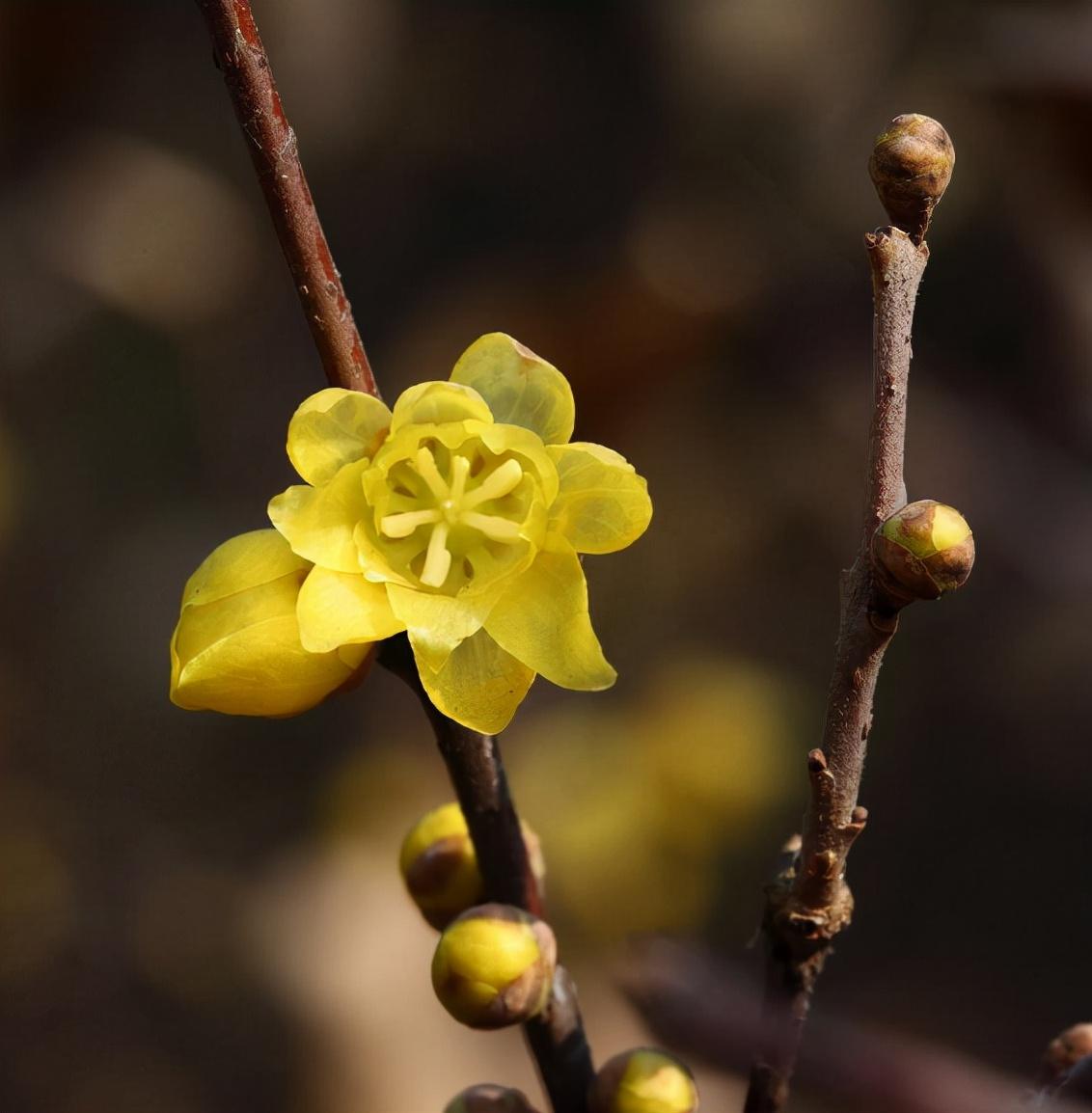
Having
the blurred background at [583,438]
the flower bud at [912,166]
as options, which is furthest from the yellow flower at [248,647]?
the blurred background at [583,438]

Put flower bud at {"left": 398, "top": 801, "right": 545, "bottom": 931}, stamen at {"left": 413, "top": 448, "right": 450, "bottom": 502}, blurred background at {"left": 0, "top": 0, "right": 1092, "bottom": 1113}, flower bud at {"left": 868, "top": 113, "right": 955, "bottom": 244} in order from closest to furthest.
Result: flower bud at {"left": 868, "top": 113, "right": 955, "bottom": 244}, stamen at {"left": 413, "top": 448, "right": 450, "bottom": 502}, flower bud at {"left": 398, "top": 801, "right": 545, "bottom": 931}, blurred background at {"left": 0, "top": 0, "right": 1092, "bottom": 1113}

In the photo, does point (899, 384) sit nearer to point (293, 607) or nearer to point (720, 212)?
point (293, 607)

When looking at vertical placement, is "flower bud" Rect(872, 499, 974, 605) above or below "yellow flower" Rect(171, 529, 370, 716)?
above

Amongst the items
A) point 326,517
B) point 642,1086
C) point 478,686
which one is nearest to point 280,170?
point 326,517

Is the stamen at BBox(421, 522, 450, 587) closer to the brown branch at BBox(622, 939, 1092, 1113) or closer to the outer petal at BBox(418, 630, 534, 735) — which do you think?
the outer petal at BBox(418, 630, 534, 735)

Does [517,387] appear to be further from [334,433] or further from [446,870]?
[446,870]

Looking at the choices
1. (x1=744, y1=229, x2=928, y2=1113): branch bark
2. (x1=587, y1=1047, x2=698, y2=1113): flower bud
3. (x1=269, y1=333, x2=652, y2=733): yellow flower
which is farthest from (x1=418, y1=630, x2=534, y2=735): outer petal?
(x1=587, y1=1047, x2=698, y2=1113): flower bud

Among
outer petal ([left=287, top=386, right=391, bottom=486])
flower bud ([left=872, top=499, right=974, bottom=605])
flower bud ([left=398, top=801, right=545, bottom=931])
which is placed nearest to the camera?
flower bud ([left=872, top=499, right=974, bottom=605])

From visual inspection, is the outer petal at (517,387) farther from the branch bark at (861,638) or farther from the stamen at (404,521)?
the branch bark at (861,638)
